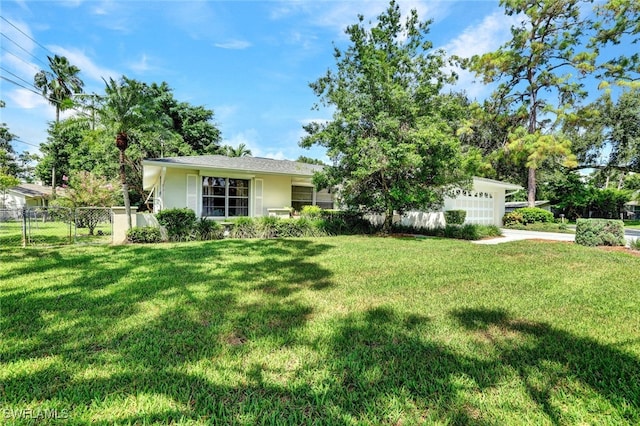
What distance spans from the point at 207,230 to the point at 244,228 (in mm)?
1396

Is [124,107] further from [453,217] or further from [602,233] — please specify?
[602,233]

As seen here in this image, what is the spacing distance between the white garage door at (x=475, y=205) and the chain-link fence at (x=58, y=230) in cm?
1651

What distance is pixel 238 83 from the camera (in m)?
14.0

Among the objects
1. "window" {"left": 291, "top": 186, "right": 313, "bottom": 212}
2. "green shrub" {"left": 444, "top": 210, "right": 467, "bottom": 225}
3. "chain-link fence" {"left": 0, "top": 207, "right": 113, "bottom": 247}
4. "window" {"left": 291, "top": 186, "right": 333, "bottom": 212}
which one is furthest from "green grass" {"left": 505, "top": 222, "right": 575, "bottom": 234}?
"chain-link fence" {"left": 0, "top": 207, "right": 113, "bottom": 247}

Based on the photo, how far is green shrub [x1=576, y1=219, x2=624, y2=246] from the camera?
10320 millimetres

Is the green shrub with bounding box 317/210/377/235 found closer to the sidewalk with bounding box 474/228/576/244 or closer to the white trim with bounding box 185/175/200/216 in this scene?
the sidewalk with bounding box 474/228/576/244

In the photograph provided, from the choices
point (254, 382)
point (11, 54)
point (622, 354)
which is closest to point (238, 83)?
point (11, 54)

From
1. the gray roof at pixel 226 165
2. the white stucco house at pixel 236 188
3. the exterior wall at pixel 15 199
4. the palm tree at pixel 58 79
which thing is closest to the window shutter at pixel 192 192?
the white stucco house at pixel 236 188

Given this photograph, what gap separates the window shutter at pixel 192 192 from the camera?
13.1 metres

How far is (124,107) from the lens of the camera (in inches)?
454

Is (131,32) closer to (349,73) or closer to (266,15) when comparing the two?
(266,15)

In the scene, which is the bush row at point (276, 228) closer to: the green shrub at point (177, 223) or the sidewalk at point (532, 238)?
the green shrub at point (177, 223)

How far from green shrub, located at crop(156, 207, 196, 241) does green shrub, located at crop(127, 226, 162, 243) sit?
0.38 m

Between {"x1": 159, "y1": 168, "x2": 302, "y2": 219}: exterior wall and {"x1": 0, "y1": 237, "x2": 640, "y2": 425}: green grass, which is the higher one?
{"x1": 159, "y1": 168, "x2": 302, "y2": 219}: exterior wall
